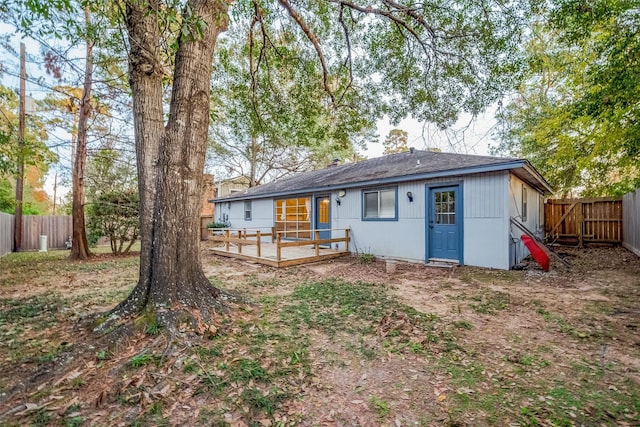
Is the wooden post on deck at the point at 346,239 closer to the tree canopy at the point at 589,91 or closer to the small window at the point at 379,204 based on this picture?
the small window at the point at 379,204

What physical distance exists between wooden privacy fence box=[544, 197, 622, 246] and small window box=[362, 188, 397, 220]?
8191 millimetres

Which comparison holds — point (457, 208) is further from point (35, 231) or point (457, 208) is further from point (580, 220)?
point (35, 231)

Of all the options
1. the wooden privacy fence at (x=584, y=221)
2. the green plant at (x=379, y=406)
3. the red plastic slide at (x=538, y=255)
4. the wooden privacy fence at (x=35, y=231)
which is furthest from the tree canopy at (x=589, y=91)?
the wooden privacy fence at (x=35, y=231)

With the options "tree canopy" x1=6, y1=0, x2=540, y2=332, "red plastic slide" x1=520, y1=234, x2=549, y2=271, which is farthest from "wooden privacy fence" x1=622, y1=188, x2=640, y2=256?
"tree canopy" x1=6, y1=0, x2=540, y2=332

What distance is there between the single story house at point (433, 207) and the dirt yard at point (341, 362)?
2241 millimetres

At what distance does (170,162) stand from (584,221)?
1450 centimetres

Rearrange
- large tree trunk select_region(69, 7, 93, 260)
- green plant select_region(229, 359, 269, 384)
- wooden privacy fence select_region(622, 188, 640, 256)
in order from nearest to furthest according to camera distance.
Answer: green plant select_region(229, 359, 269, 384) < wooden privacy fence select_region(622, 188, 640, 256) < large tree trunk select_region(69, 7, 93, 260)

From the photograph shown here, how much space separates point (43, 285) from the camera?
18.7 feet

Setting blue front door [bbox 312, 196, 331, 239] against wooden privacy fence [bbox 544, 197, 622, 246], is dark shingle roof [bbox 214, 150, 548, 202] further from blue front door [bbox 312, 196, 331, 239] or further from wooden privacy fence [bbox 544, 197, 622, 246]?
wooden privacy fence [bbox 544, 197, 622, 246]

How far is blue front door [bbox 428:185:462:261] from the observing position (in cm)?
735

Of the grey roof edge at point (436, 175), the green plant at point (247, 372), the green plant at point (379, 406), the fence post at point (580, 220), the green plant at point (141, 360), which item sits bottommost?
the green plant at point (379, 406)

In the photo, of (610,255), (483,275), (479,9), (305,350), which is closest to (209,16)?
(305,350)

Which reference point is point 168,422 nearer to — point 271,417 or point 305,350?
point 271,417

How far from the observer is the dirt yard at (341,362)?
2031 mm
